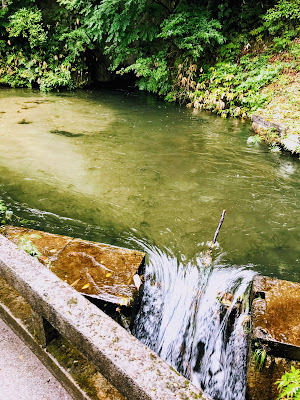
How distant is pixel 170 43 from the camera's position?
13.9 metres

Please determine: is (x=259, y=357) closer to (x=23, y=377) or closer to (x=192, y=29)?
(x=23, y=377)

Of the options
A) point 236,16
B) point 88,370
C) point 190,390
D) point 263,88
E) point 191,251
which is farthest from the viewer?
point 236,16

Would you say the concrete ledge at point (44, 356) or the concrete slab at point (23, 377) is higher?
the concrete ledge at point (44, 356)

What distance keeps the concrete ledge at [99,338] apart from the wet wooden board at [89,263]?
2.64 ft

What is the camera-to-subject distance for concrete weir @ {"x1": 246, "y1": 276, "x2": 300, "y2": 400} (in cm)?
216

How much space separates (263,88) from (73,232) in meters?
10.2

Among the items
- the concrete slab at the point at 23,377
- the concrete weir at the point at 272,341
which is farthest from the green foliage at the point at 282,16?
the concrete slab at the point at 23,377

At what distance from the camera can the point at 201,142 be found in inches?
324

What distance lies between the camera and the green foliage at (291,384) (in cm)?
188

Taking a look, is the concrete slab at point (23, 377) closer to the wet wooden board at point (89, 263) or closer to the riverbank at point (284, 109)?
the wet wooden board at point (89, 263)

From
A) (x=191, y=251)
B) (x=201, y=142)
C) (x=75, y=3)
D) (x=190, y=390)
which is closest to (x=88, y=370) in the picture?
(x=190, y=390)

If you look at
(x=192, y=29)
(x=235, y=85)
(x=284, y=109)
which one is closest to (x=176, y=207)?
(x=284, y=109)

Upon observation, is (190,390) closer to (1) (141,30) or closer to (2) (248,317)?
(2) (248,317)

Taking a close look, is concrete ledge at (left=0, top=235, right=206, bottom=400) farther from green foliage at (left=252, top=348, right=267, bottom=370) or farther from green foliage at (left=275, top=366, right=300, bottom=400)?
green foliage at (left=252, top=348, right=267, bottom=370)
